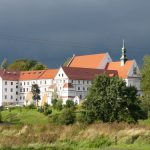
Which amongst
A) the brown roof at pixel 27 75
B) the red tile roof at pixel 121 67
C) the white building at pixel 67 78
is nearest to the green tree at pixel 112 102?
the white building at pixel 67 78

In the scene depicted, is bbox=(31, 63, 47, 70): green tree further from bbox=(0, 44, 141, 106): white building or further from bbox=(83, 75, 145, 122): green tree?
bbox=(83, 75, 145, 122): green tree

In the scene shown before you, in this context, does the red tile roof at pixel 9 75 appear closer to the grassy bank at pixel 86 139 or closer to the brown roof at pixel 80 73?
the brown roof at pixel 80 73

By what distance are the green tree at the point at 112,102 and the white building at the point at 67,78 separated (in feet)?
200

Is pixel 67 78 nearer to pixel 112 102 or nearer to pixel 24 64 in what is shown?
pixel 24 64

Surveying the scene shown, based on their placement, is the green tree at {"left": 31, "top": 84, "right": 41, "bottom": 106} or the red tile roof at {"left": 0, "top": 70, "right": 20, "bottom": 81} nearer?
the green tree at {"left": 31, "top": 84, "right": 41, "bottom": 106}

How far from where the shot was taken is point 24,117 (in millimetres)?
89250

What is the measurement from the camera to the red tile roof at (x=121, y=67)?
429ft

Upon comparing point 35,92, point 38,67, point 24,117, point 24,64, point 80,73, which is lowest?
point 24,117

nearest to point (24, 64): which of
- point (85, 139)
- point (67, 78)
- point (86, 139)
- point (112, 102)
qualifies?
point (67, 78)

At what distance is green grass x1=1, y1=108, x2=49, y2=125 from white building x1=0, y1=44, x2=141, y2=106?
77.4ft

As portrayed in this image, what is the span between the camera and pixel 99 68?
13675cm

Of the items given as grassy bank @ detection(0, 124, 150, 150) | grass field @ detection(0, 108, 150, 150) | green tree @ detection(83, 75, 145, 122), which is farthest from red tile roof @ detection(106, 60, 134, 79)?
grassy bank @ detection(0, 124, 150, 150)

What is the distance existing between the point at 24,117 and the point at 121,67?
164ft

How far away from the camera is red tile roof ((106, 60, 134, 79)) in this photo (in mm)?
130625
